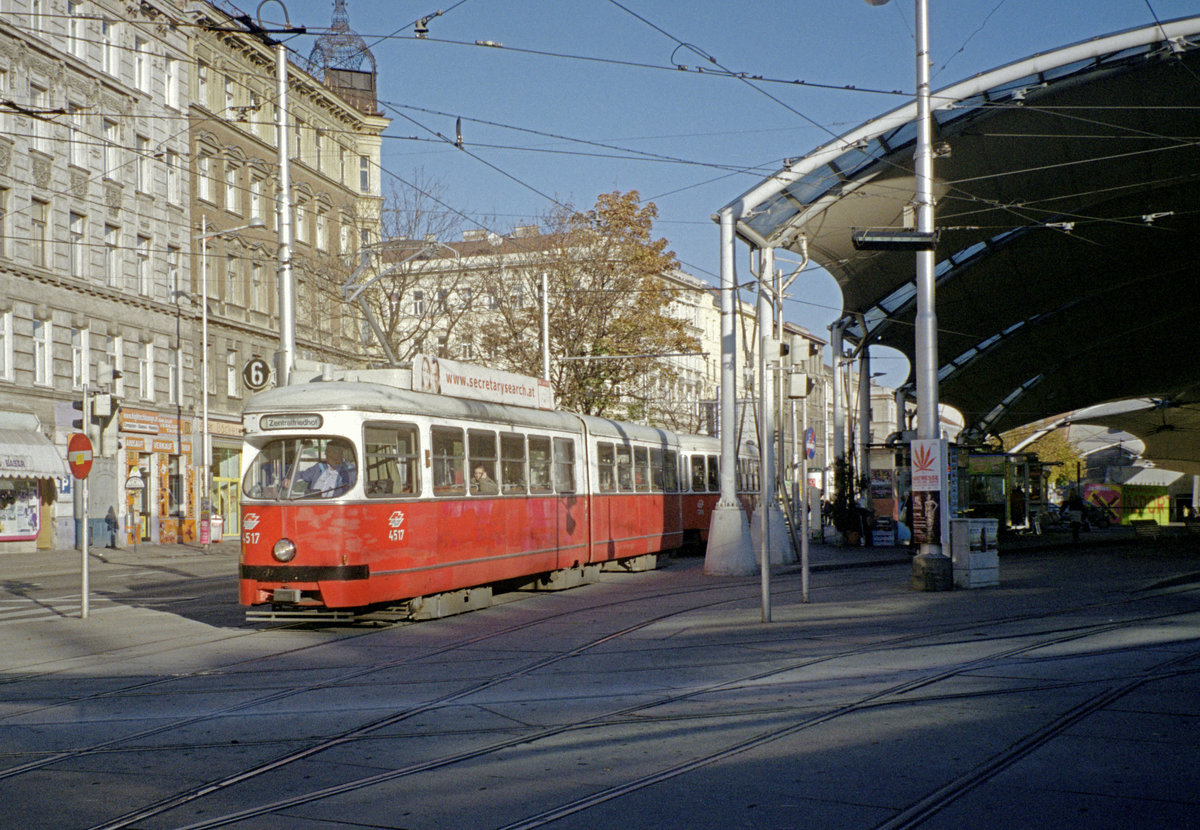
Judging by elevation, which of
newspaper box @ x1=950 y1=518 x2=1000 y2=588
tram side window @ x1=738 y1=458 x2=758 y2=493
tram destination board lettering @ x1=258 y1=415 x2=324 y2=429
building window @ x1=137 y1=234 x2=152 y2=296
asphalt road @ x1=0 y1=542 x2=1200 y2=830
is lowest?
asphalt road @ x1=0 y1=542 x2=1200 y2=830

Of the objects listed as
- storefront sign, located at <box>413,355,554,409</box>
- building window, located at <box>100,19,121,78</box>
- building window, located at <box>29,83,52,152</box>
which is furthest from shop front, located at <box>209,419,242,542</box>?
storefront sign, located at <box>413,355,554,409</box>

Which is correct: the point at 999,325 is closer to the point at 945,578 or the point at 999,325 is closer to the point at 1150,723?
the point at 945,578

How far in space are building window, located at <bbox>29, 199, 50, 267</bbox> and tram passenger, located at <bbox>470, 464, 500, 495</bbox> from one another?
79.1 ft

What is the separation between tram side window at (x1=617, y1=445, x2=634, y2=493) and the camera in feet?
76.8

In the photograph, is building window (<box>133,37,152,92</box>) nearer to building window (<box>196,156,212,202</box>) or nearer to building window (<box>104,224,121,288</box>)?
building window (<box>196,156,212,202</box>)

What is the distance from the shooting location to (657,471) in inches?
1031

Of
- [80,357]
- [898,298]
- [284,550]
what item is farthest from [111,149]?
[284,550]

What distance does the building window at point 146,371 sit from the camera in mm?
41656

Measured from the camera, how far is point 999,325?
4116cm

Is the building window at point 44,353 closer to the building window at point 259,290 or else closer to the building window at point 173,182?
the building window at point 173,182

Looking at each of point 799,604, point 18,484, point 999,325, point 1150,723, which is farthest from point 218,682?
point 999,325

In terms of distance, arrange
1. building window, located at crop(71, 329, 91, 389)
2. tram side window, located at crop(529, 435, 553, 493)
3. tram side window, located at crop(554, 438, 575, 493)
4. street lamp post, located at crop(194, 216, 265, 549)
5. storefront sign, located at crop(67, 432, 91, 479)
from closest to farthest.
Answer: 1. storefront sign, located at crop(67, 432, 91, 479)
2. tram side window, located at crop(529, 435, 553, 493)
3. tram side window, located at crop(554, 438, 575, 493)
4. building window, located at crop(71, 329, 91, 389)
5. street lamp post, located at crop(194, 216, 265, 549)

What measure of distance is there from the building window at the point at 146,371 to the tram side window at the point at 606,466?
24.0 m

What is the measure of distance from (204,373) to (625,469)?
2278 centimetres
